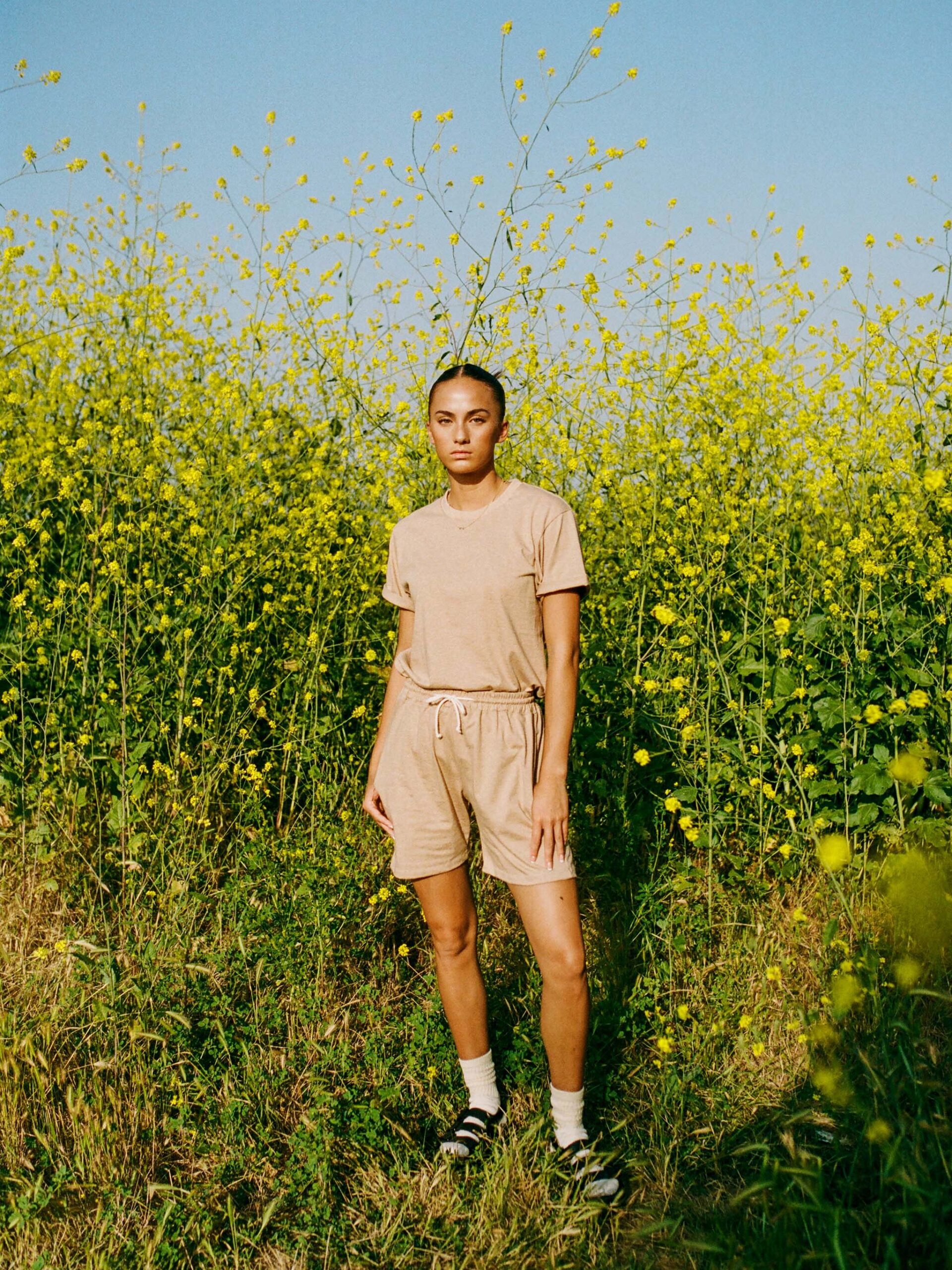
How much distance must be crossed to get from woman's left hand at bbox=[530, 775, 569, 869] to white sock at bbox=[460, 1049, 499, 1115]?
602 mm

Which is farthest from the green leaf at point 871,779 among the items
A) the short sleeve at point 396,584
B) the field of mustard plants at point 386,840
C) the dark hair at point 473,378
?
the dark hair at point 473,378

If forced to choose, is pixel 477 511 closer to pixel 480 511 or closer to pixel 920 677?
pixel 480 511

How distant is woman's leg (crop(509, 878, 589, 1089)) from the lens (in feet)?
7.06

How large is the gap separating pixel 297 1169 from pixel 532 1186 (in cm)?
50

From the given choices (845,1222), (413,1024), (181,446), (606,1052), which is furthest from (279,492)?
(845,1222)

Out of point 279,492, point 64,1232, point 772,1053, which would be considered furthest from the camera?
point 279,492

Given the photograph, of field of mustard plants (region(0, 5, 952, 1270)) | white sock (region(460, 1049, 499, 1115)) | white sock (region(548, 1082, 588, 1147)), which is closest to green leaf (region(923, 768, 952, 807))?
field of mustard plants (region(0, 5, 952, 1270))

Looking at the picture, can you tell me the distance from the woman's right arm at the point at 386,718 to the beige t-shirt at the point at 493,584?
0.17m

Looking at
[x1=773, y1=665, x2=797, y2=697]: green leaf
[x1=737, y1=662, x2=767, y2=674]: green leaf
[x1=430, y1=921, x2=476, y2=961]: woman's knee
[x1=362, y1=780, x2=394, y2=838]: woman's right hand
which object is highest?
[x1=737, y1=662, x2=767, y2=674]: green leaf

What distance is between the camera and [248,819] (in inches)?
136

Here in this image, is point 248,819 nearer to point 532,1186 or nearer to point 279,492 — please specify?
point 279,492

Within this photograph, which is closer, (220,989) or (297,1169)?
(297,1169)

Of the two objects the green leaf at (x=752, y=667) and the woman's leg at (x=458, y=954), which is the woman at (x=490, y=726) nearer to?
the woman's leg at (x=458, y=954)

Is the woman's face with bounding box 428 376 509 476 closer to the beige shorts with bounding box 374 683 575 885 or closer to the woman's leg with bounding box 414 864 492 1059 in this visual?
the beige shorts with bounding box 374 683 575 885
